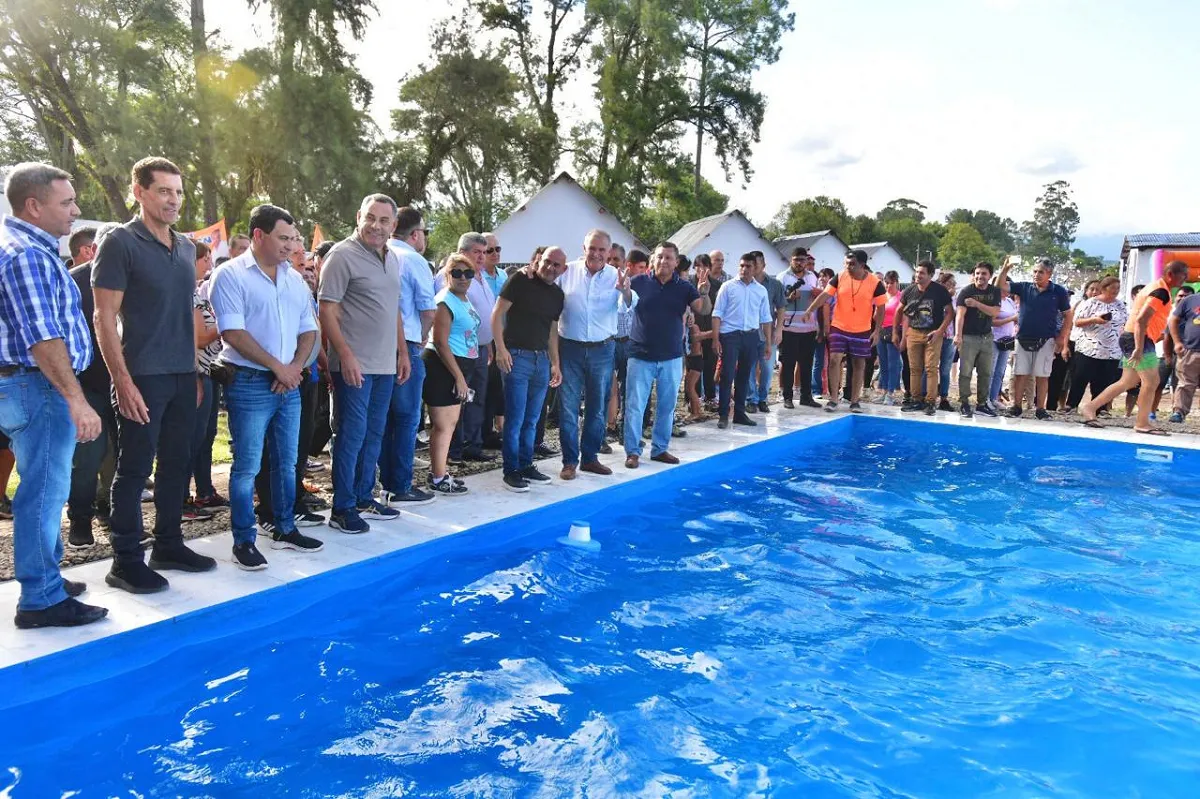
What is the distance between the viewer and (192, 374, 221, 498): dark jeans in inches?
187

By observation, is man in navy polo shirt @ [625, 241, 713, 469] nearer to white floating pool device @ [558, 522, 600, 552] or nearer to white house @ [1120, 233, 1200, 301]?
white floating pool device @ [558, 522, 600, 552]

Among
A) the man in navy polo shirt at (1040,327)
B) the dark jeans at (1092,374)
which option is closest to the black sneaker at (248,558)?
the man in navy polo shirt at (1040,327)

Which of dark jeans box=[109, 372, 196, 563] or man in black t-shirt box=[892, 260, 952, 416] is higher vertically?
man in black t-shirt box=[892, 260, 952, 416]

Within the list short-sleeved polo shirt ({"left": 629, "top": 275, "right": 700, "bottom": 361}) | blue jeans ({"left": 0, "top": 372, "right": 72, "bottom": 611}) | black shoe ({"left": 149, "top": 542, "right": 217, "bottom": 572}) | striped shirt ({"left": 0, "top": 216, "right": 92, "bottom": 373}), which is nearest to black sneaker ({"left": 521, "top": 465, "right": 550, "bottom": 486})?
short-sleeved polo shirt ({"left": 629, "top": 275, "right": 700, "bottom": 361})

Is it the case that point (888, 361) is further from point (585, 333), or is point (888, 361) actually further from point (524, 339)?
point (524, 339)

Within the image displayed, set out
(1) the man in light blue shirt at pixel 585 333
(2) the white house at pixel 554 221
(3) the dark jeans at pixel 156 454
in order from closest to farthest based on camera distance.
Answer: (3) the dark jeans at pixel 156 454 < (1) the man in light blue shirt at pixel 585 333 < (2) the white house at pixel 554 221

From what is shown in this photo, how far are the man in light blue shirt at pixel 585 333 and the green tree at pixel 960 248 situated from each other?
3346 inches

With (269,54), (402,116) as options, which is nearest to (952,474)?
(269,54)

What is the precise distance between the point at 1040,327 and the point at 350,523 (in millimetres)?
9258

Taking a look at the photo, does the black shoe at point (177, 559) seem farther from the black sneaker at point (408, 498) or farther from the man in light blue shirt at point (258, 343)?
the black sneaker at point (408, 498)

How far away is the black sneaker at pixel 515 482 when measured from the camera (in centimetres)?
592

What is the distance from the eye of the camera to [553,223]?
28.3 meters

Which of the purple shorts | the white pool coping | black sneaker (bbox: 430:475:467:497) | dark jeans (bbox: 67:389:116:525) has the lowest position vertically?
the white pool coping

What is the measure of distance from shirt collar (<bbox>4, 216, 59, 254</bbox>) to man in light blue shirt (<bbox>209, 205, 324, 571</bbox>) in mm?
798
